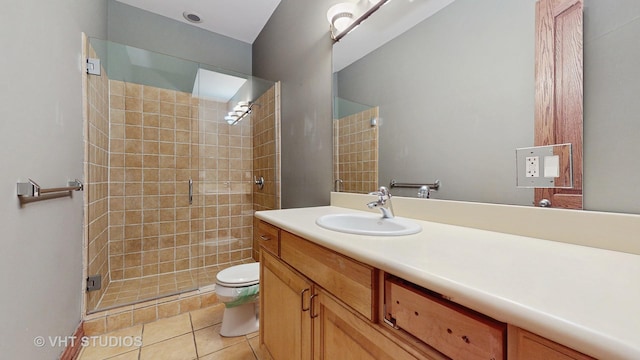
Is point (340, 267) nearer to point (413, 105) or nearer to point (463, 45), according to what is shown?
point (413, 105)

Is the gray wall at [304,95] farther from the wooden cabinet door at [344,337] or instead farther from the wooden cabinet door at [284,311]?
the wooden cabinet door at [344,337]

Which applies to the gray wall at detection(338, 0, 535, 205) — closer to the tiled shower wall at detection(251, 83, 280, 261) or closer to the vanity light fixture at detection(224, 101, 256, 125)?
the tiled shower wall at detection(251, 83, 280, 261)

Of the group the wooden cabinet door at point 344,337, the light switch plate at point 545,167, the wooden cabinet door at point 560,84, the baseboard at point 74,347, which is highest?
the wooden cabinet door at point 560,84

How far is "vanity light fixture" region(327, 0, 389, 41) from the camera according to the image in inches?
56.7

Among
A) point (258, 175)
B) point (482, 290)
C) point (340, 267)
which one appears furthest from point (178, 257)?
point (482, 290)

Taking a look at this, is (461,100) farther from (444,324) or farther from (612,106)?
(444,324)

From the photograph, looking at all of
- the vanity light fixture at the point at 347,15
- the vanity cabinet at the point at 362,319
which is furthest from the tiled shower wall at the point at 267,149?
the vanity cabinet at the point at 362,319

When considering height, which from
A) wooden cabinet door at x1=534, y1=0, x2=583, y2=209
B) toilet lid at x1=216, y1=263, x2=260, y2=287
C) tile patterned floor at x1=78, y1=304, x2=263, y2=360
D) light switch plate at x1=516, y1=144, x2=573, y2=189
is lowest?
tile patterned floor at x1=78, y1=304, x2=263, y2=360

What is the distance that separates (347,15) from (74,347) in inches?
99.9

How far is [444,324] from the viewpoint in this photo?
0.49 metres

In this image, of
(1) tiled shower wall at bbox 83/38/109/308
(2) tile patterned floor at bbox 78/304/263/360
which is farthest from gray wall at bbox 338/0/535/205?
(1) tiled shower wall at bbox 83/38/109/308

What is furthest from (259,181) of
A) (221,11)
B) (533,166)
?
(533,166)

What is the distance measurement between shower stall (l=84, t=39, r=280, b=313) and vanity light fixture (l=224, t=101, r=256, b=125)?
1 cm

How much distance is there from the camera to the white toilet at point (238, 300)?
155cm
